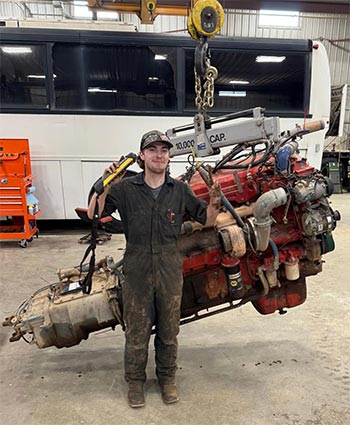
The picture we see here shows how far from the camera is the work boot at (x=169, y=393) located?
1887mm

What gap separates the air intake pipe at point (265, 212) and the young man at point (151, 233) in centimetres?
22

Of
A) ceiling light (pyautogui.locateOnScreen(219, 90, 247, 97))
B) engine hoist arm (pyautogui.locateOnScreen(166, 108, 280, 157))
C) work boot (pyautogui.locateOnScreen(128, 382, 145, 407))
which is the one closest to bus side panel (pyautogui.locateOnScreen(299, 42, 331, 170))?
ceiling light (pyautogui.locateOnScreen(219, 90, 247, 97))

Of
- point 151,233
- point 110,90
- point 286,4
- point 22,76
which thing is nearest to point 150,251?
point 151,233

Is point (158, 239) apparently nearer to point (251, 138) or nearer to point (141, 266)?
point (141, 266)

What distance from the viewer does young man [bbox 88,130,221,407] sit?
1.76 m

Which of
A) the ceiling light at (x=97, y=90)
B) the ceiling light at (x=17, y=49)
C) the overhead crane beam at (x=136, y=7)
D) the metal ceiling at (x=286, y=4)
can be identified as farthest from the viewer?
the metal ceiling at (x=286, y=4)

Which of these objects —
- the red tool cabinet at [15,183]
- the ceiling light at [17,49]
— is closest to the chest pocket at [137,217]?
the red tool cabinet at [15,183]

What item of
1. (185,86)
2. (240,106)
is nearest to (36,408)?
(185,86)

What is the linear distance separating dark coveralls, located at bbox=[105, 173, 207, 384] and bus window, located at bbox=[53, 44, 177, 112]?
3.25 meters

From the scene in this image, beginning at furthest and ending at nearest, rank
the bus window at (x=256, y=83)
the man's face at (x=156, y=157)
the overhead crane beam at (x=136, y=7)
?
1. the overhead crane beam at (x=136, y=7)
2. the bus window at (x=256, y=83)
3. the man's face at (x=156, y=157)

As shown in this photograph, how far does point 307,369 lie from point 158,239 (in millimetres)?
1237

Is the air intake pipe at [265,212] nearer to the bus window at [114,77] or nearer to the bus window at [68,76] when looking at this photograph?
the bus window at [114,77]

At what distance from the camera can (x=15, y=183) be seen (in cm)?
437

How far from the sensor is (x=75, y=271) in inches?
93.7
